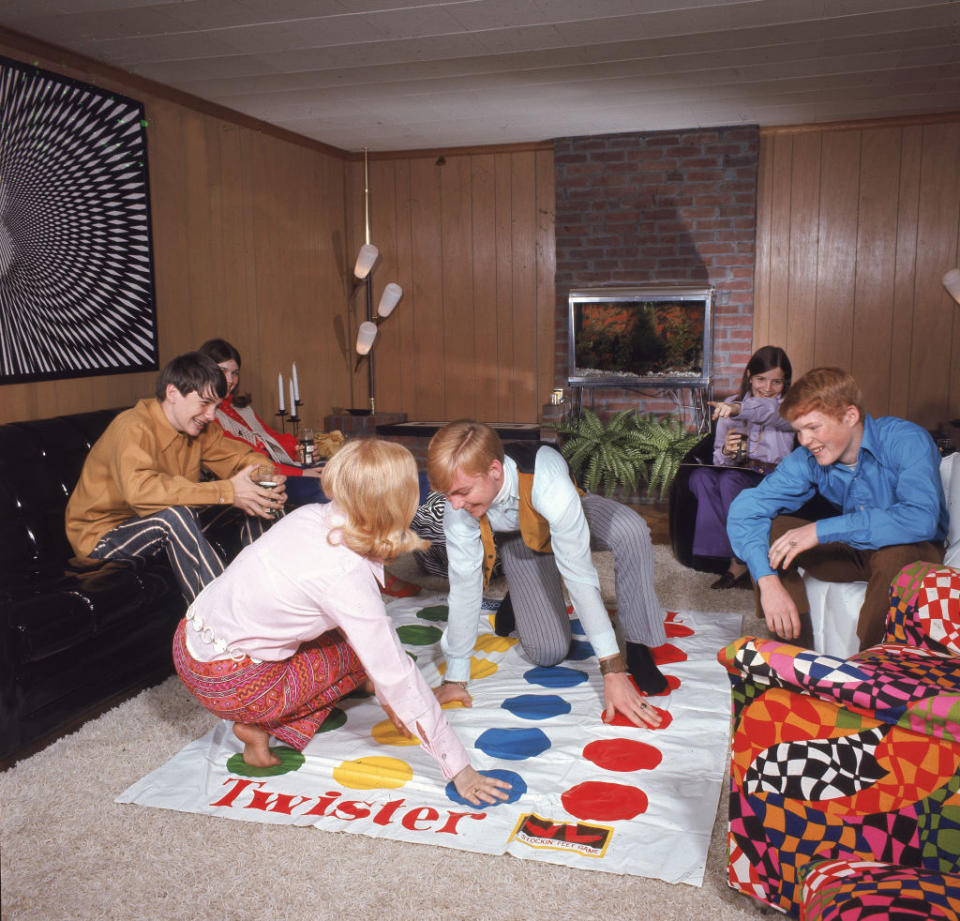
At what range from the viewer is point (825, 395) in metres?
2.23

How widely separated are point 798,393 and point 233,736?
5.81ft

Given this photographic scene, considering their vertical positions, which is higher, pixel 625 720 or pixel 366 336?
pixel 366 336

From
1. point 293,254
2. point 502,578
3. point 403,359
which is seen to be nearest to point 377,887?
point 502,578

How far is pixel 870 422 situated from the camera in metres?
2.36

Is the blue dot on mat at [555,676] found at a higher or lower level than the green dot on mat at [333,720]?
higher

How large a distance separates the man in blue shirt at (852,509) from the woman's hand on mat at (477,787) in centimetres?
82

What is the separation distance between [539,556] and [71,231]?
2.33 metres

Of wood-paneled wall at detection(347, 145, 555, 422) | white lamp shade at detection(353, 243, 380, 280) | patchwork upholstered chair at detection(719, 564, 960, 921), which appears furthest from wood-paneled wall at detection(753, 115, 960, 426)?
patchwork upholstered chair at detection(719, 564, 960, 921)

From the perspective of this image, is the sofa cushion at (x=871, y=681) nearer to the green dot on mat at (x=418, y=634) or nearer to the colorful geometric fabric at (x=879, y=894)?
the colorful geometric fabric at (x=879, y=894)

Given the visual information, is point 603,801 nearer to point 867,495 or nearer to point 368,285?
point 867,495

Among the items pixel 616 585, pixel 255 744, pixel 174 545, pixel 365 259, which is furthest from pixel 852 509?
pixel 365 259

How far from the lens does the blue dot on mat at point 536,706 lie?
7.73 ft

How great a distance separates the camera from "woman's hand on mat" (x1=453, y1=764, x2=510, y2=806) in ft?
6.04

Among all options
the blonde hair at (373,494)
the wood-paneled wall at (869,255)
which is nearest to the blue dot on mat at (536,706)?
the blonde hair at (373,494)
